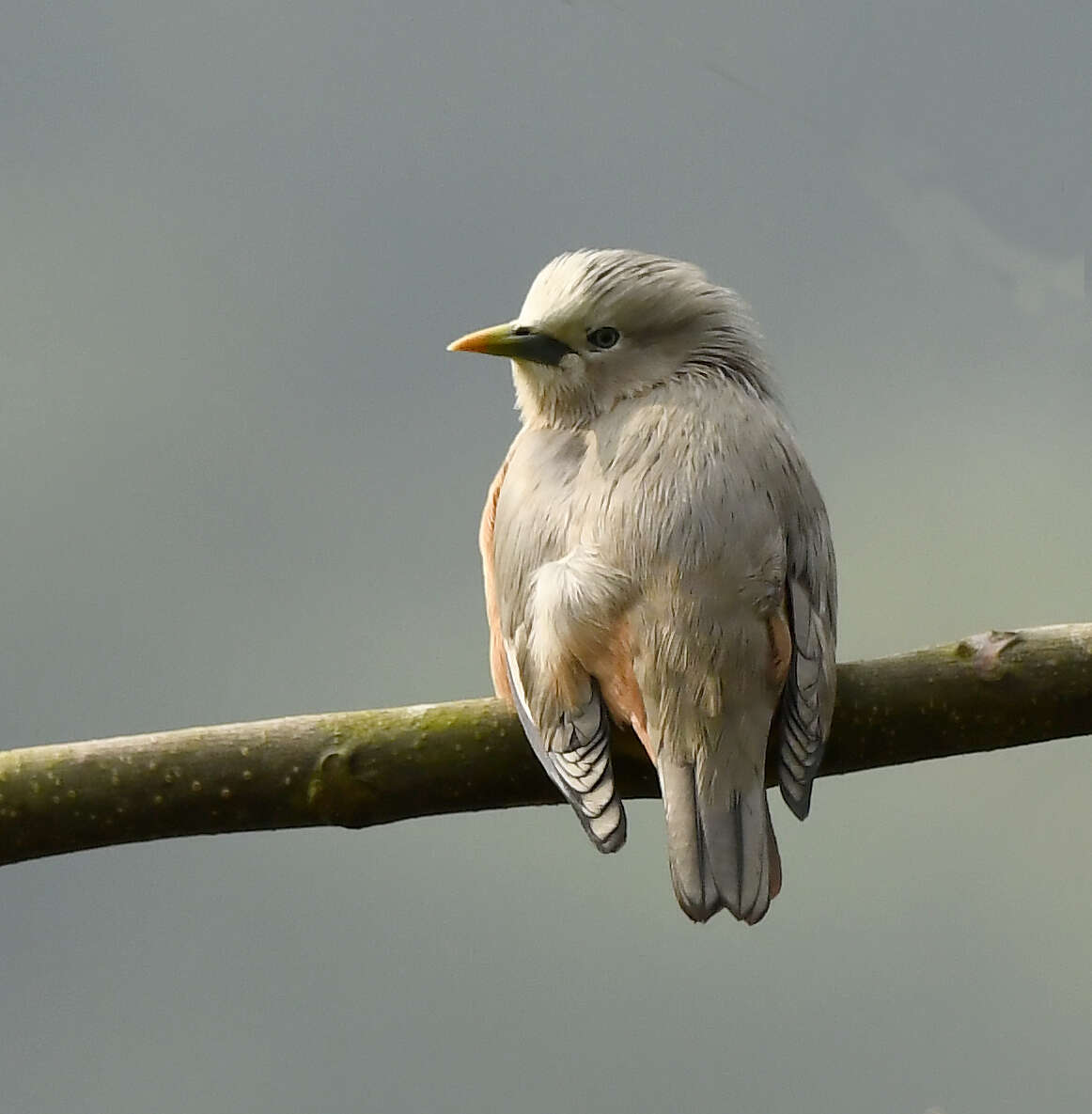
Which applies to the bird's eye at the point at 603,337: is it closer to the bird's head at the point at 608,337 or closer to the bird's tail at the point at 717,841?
the bird's head at the point at 608,337

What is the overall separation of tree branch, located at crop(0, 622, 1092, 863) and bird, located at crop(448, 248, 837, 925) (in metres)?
0.06

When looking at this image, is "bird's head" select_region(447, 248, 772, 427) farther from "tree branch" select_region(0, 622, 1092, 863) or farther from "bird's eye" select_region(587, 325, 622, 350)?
"tree branch" select_region(0, 622, 1092, 863)

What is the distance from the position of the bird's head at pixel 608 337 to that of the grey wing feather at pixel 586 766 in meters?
0.41

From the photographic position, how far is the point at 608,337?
1732mm

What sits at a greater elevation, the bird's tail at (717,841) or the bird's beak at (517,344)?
the bird's beak at (517,344)

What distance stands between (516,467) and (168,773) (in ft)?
1.73

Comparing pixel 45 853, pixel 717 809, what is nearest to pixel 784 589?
pixel 717 809

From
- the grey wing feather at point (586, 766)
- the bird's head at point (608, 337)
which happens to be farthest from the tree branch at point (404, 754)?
the bird's head at point (608, 337)

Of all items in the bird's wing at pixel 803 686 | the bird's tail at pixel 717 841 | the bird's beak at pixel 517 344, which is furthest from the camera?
the bird's beak at pixel 517 344

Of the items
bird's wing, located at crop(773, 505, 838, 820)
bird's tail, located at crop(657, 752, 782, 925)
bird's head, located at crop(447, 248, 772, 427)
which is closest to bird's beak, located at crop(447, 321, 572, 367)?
bird's head, located at crop(447, 248, 772, 427)

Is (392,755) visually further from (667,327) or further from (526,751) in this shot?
(667,327)

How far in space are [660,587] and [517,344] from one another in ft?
1.32

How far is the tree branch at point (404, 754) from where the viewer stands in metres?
1.40

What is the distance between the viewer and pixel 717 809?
1370 millimetres
